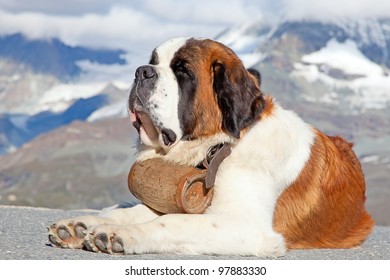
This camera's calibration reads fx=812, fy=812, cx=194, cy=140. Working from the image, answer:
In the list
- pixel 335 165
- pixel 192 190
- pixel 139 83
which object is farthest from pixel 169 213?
pixel 335 165

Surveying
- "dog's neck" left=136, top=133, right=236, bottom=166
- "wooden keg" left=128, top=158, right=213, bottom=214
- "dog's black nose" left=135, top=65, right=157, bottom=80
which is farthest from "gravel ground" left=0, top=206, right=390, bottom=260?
"dog's black nose" left=135, top=65, right=157, bottom=80

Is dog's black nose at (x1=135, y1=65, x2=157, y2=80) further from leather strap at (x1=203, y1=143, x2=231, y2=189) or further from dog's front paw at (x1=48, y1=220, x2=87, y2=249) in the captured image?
dog's front paw at (x1=48, y1=220, x2=87, y2=249)

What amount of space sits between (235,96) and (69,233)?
82.3 inches

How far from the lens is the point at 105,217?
825 centimetres

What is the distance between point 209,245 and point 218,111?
4.52 ft

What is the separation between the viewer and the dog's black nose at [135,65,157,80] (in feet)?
25.7

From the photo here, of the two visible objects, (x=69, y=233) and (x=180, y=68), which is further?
(x=180, y=68)

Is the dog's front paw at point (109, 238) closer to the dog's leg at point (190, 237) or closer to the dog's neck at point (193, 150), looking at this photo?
the dog's leg at point (190, 237)

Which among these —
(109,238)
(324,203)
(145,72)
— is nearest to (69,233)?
(109,238)

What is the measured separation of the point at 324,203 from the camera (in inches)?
337

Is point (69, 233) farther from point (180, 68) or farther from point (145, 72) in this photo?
point (180, 68)

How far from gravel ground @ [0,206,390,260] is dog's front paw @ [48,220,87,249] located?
0.10m

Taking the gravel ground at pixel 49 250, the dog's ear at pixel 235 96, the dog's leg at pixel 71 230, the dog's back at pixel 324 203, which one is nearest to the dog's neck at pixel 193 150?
the dog's ear at pixel 235 96

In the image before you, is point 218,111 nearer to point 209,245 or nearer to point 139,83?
point 139,83
